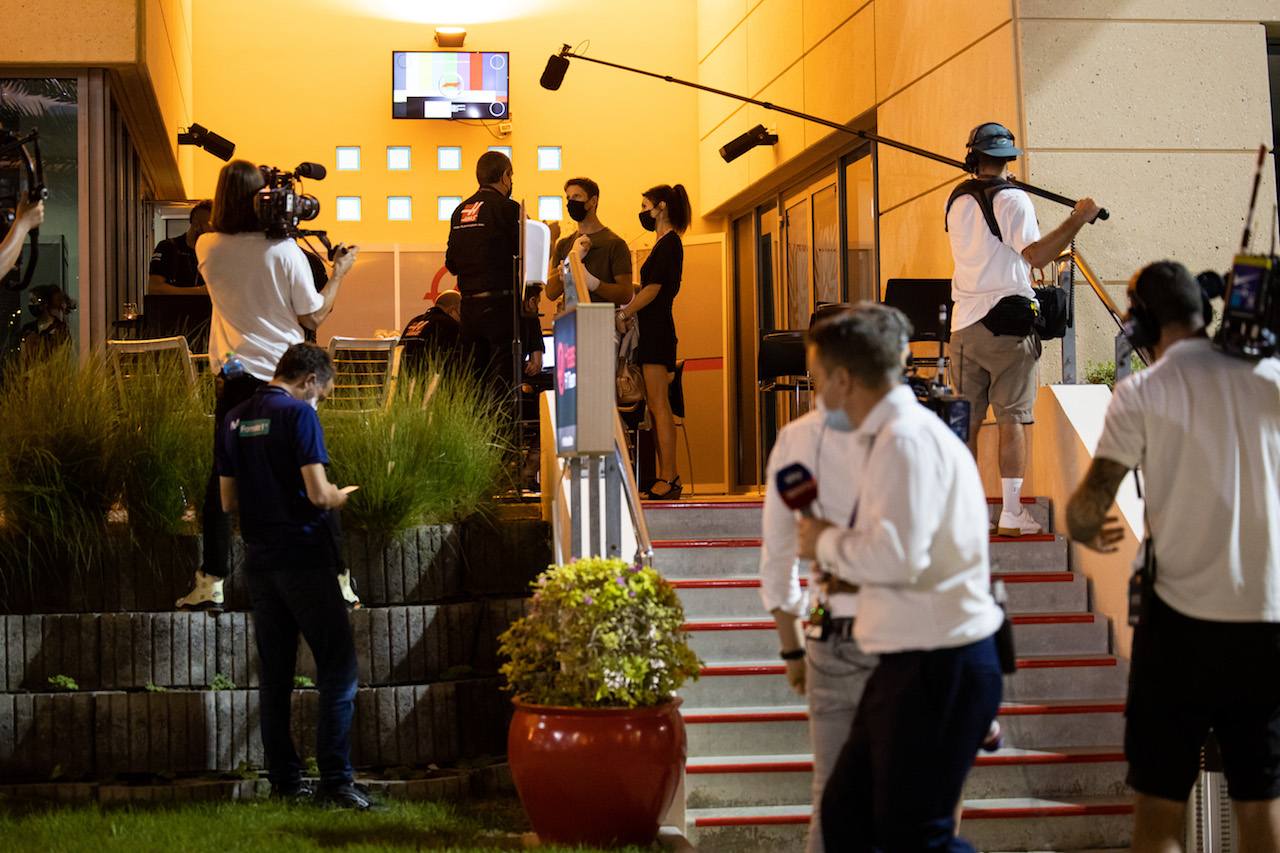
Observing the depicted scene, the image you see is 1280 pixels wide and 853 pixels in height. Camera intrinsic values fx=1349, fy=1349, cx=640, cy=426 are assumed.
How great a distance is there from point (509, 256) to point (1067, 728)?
3.64 m

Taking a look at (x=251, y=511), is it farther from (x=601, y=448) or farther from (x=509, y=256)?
(x=509, y=256)

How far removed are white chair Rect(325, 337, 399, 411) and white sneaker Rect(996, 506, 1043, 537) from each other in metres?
2.81

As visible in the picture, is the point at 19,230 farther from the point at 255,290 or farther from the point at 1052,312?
the point at 1052,312

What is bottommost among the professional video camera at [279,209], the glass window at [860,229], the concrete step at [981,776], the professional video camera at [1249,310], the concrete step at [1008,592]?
the concrete step at [981,776]

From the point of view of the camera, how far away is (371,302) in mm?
12141

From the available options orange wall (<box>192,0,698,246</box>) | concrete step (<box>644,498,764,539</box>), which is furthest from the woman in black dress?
orange wall (<box>192,0,698,246</box>)

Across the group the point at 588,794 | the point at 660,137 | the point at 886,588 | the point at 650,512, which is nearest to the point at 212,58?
the point at 660,137

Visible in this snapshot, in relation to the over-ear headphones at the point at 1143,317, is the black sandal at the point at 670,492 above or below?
below

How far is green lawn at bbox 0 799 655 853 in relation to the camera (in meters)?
4.15

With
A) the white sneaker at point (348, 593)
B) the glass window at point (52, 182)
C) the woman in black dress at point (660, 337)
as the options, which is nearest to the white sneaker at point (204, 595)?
the white sneaker at point (348, 593)

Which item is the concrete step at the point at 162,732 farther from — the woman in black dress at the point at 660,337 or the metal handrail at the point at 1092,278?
the metal handrail at the point at 1092,278

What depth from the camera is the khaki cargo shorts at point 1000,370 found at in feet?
18.7

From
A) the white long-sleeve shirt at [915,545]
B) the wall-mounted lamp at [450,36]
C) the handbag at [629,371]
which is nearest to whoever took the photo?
the white long-sleeve shirt at [915,545]

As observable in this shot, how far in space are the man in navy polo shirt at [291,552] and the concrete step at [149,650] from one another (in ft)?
2.24
